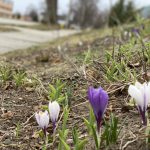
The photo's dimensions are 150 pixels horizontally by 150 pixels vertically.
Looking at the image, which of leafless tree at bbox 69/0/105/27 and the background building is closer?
leafless tree at bbox 69/0/105/27

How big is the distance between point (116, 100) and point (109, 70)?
32 cm

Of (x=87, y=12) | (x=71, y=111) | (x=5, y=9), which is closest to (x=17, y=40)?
(x=71, y=111)

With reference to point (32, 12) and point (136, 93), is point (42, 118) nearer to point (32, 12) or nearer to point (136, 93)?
point (136, 93)

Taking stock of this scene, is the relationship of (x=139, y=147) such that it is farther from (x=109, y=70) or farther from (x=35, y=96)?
(x=35, y=96)

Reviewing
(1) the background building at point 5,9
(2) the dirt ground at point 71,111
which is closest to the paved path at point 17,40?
(2) the dirt ground at point 71,111

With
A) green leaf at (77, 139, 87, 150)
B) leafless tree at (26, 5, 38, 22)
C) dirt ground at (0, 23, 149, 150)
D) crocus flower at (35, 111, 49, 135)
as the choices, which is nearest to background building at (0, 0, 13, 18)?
leafless tree at (26, 5, 38, 22)

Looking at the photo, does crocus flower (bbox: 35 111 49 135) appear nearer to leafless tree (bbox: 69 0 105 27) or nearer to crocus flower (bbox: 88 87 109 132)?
crocus flower (bbox: 88 87 109 132)

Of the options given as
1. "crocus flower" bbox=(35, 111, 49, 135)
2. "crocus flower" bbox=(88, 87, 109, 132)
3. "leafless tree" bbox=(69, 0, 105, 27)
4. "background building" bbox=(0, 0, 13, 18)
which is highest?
"background building" bbox=(0, 0, 13, 18)

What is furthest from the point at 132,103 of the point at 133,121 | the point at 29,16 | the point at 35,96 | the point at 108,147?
the point at 29,16

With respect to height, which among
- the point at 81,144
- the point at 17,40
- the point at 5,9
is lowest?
the point at 81,144

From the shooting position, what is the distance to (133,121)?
1896mm

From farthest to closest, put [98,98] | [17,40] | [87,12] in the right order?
[87,12] < [17,40] < [98,98]

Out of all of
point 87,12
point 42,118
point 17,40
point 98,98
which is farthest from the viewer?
point 87,12

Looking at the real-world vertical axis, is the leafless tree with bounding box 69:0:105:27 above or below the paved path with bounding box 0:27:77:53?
above
